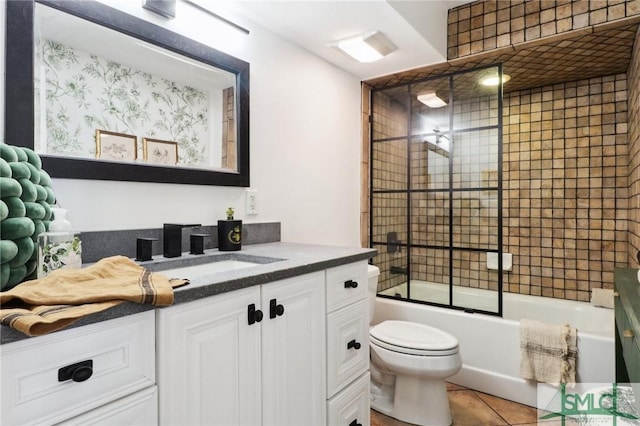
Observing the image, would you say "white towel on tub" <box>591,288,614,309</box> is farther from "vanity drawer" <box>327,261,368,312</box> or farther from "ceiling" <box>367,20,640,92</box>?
"vanity drawer" <box>327,261,368,312</box>

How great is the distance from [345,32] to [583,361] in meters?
2.25

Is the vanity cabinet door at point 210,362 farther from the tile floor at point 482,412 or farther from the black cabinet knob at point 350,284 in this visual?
the tile floor at point 482,412

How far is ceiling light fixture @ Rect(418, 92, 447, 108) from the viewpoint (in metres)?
2.54

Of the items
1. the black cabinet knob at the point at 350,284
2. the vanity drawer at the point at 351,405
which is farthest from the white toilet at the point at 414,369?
the black cabinet knob at the point at 350,284

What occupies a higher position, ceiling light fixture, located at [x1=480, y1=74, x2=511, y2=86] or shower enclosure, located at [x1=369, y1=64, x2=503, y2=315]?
ceiling light fixture, located at [x1=480, y1=74, x2=511, y2=86]

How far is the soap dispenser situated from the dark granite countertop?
0.27 m

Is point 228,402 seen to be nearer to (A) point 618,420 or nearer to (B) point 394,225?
(A) point 618,420

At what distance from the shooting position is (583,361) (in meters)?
1.99

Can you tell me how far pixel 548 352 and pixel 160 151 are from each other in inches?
89.9

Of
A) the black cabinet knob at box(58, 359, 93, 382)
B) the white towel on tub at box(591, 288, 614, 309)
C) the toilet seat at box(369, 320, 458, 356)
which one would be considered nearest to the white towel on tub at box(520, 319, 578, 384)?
the toilet seat at box(369, 320, 458, 356)

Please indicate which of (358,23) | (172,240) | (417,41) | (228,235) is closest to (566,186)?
(417,41)

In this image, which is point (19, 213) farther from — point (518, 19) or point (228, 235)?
point (518, 19)

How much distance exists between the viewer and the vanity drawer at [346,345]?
4.57 ft

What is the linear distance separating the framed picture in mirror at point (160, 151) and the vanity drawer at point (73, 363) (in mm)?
804
